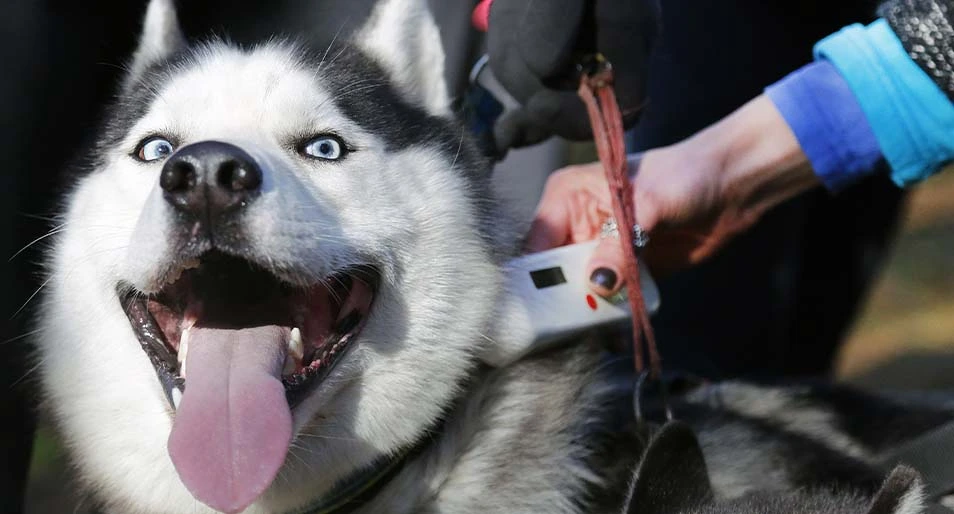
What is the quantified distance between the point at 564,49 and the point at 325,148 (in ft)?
1.75

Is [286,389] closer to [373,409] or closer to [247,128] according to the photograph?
[373,409]

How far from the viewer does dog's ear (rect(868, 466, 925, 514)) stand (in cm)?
151

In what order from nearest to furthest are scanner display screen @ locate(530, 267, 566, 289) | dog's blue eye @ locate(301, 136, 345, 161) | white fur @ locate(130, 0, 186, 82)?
dog's blue eye @ locate(301, 136, 345, 161)
scanner display screen @ locate(530, 267, 566, 289)
white fur @ locate(130, 0, 186, 82)

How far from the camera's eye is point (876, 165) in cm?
233

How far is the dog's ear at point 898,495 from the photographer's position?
1513 millimetres

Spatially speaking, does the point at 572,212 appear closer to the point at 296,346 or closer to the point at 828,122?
the point at 828,122

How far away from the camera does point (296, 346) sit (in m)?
1.74

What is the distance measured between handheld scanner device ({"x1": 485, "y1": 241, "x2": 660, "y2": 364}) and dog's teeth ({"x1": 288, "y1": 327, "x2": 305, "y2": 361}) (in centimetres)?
36

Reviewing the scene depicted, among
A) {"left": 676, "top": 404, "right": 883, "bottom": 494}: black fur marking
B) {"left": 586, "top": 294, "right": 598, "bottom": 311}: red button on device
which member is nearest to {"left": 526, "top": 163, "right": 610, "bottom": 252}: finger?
{"left": 586, "top": 294, "right": 598, "bottom": 311}: red button on device

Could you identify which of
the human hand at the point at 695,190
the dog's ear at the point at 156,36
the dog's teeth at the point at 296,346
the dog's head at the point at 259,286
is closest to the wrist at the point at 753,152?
the human hand at the point at 695,190

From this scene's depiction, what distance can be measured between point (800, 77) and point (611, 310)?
28.6 inches

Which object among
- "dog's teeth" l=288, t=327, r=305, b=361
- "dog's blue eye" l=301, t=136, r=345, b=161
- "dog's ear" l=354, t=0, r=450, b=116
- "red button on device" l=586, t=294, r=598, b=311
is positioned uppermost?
"dog's ear" l=354, t=0, r=450, b=116

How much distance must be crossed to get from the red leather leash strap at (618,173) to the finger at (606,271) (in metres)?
0.02

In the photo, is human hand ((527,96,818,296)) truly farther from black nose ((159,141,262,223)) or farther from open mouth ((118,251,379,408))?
black nose ((159,141,262,223))
